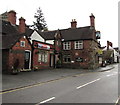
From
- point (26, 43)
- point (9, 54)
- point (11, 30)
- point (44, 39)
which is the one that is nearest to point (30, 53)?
point (26, 43)

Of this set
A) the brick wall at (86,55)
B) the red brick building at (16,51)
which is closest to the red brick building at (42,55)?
the red brick building at (16,51)

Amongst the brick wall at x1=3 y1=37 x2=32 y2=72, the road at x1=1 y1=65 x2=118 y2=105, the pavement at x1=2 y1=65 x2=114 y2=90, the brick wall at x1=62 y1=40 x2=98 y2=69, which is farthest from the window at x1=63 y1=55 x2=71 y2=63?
the road at x1=1 y1=65 x2=118 y2=105

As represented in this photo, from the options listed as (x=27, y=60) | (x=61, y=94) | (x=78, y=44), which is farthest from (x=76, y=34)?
(x=61, y=94)

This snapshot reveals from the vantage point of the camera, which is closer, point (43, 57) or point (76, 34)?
point (43, 57)

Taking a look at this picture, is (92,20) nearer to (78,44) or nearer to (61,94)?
(78,44)

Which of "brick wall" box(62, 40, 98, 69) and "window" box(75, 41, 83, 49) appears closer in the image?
"brick wall" box(62, 40, 98, 69)

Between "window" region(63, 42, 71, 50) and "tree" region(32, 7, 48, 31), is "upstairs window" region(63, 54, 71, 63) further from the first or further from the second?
"tree" region(32, 7, 48, 31)

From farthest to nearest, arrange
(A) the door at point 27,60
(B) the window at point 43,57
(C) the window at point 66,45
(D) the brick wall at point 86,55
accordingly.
→ (C) the window at point 66,45 < (D) the brick wall at point 86,55 < (B) the window at point 43,57 < (A) the door at point 27,60

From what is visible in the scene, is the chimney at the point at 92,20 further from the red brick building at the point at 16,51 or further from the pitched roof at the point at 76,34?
the red brick building at the point at 16,51

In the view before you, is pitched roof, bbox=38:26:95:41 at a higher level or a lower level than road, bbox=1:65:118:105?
higher

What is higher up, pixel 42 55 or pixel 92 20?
pixel 92 20

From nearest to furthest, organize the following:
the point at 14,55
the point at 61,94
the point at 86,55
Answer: the point at 61,94 → the point at 14,55 → the point at 86,55

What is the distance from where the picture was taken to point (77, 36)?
3077cm

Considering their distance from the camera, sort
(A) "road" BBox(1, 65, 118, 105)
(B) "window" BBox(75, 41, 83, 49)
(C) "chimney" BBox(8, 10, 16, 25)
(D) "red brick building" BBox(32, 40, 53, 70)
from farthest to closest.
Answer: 1. (B) "window" BBox(75, 41, 83, 49)
2. (C) "chimney" BBox(8, 10, 16, 25)
3. (D) "red brick building" BBox(32, 40, 53, 70)
4. (A) "road" BBox(1, 65, 118, 105)
